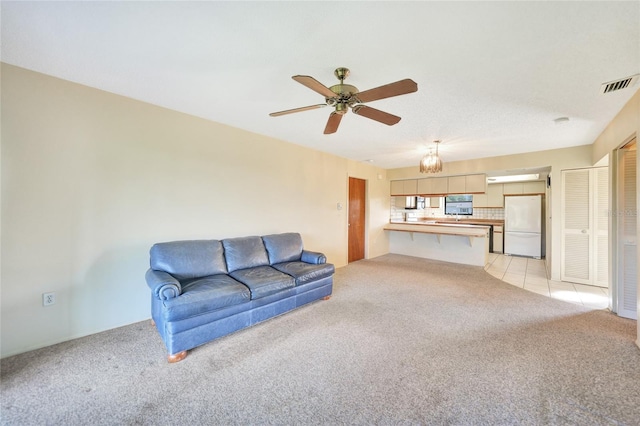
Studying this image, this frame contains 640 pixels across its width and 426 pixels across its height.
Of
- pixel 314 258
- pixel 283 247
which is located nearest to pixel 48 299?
pixel 283 247

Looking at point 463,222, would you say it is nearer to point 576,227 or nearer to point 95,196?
point 576,227

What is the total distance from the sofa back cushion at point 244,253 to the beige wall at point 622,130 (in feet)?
12.8

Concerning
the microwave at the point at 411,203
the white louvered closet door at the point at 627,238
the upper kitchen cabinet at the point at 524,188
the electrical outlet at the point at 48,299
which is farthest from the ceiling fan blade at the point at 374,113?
the upper kitchen cabinet at the point at 524,188

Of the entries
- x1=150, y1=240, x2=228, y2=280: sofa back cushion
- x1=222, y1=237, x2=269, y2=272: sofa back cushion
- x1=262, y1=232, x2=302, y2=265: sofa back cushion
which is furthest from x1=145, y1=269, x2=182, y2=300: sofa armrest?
x1=262, y1=232, x2=302, y2=265: sofa back cushion

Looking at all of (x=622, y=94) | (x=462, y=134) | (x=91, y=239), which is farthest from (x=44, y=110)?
(x=622, y=94)

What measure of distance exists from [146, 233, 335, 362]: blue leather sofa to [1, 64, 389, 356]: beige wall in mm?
358

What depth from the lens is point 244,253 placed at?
3189mm

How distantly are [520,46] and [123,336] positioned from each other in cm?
413

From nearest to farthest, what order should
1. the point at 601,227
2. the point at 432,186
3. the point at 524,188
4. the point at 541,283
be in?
the point at 601,227 < the point at 541,283 < the point at 432,186 < the point at 524,188

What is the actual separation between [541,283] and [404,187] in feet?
11.3

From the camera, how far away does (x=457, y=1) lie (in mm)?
1331

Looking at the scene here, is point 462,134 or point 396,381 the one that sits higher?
point 462,134

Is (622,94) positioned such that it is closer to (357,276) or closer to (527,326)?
(527,326)

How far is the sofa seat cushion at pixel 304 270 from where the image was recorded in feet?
9.84
